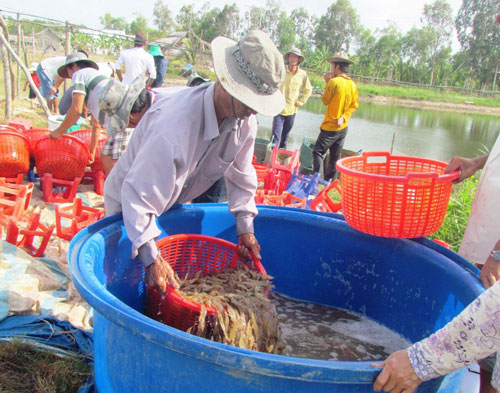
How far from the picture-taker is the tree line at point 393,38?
157 feet

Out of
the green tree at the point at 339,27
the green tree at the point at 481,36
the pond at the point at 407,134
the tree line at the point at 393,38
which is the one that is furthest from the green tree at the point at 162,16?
the pond at the point at 407,134

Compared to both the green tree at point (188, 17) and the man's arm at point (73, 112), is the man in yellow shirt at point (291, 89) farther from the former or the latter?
the green tree at point (188, 17)

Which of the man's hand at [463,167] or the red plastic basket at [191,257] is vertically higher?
the man's hand at [463,167]

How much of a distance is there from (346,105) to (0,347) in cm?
519

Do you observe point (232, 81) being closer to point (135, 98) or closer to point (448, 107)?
point (135, 98)

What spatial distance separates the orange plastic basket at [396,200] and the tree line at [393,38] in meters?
32.5

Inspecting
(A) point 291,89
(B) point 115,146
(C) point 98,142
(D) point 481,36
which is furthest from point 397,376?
(D) point 481,36

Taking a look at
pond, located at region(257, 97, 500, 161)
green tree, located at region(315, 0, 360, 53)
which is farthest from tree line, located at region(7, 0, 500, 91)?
pond, located at region(257, 97, 500, 161)

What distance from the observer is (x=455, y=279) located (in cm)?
209

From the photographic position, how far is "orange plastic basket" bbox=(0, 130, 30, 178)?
426cm

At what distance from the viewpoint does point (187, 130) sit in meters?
1.92

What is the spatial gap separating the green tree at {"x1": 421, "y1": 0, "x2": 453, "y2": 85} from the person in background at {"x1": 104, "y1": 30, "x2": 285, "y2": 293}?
209 ft

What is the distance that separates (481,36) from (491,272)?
58.0 metres

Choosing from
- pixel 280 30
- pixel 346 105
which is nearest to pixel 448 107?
pixel 346 105
